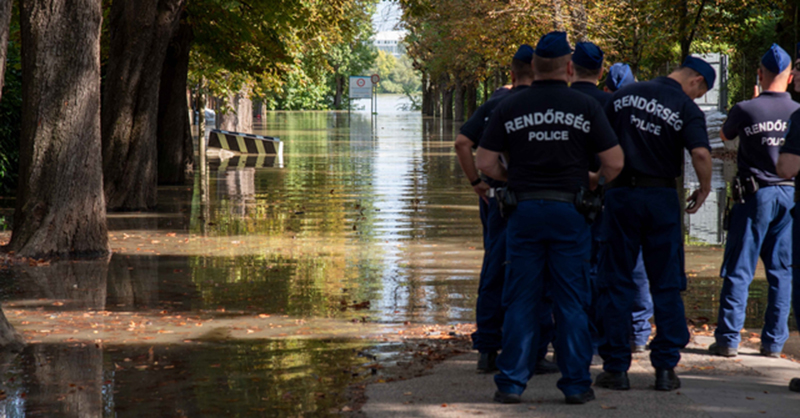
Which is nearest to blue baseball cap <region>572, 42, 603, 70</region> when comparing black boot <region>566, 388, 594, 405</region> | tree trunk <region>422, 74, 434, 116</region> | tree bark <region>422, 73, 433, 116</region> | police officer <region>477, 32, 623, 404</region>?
police officer <region>477, 32, 623, 404</region>

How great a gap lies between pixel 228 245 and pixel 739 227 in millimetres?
7179

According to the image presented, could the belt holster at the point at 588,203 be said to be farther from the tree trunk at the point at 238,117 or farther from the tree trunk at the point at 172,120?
the tree trunk at the point at 238,117

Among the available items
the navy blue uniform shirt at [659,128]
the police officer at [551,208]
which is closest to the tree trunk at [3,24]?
the police officer at [551,208]

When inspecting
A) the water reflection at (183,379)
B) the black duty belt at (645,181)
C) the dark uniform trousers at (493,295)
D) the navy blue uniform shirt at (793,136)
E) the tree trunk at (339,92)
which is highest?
the tree trunk at (339,92)

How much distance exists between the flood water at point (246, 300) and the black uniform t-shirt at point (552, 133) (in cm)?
178

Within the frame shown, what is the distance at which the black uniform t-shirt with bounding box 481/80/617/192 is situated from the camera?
5059 mm

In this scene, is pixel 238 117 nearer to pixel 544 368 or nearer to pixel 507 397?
pixel 544 368

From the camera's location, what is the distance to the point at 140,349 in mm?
6707

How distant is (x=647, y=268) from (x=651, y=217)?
0.33 metres

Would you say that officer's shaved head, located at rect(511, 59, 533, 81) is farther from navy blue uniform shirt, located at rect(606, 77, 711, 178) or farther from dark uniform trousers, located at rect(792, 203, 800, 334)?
dark uniform trousers, located at rect(792, 203, 800, 334)

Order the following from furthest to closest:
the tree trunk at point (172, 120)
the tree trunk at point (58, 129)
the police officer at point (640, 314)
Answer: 1. the tree trunk at point (172, 120)
2. the tree trunk at point (58, 129)
3. the police officer at point (640, 314)

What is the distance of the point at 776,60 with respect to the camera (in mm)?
6371

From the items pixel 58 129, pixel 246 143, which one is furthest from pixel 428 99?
pixel 58 129

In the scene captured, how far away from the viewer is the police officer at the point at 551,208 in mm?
5070
